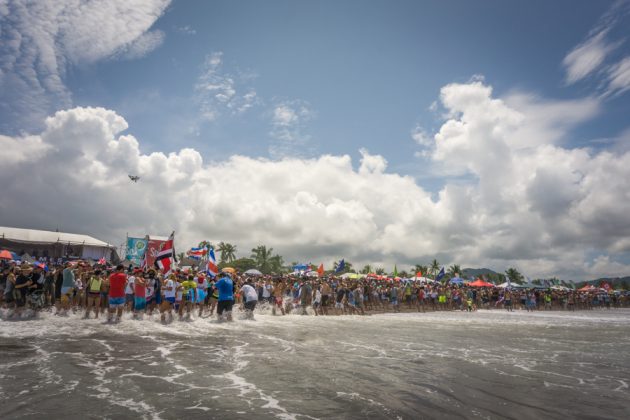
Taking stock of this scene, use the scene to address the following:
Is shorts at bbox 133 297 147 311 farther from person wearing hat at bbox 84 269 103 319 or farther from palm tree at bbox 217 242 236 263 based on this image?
palm tree at bbox 217 242 236 263

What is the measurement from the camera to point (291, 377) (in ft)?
22.1

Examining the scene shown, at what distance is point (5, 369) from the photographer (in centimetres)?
661

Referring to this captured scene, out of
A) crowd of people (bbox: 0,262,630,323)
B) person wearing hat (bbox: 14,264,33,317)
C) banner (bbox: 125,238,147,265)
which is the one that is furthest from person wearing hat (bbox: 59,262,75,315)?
banner (bbox: 125,238,147,265)

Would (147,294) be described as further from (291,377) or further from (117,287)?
(291,377)

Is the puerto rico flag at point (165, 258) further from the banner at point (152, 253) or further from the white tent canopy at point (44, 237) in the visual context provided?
the white tent canopy at point (44, 237)

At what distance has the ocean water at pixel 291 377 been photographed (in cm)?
505

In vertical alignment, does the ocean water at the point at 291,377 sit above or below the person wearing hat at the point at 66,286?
below

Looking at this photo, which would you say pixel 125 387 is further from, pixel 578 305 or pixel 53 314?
pixel 578 305

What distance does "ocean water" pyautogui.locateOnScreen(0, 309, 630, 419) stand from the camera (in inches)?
199

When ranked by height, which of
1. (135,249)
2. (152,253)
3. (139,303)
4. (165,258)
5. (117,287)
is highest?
(135,249)


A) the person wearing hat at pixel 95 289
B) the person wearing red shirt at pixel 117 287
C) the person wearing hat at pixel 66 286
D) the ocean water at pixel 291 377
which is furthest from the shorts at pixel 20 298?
the person wearing red shirt at pixel 117 287

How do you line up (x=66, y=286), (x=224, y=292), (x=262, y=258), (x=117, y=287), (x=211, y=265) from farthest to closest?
(x=262, y=258) → (x=211, y=265) → (x=224, y=292) → (x=66, y=286) → (x=117, y=287)

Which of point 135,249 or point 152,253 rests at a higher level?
point 135,249

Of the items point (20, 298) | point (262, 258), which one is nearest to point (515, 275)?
point (262, 258)
